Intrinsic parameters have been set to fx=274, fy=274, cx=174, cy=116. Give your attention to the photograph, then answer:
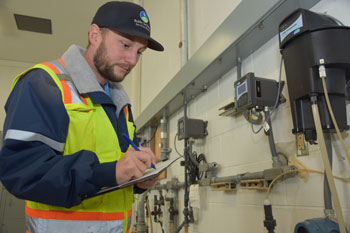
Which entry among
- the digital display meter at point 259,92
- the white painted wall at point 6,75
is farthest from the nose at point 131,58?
the white painted wall at point 6,75

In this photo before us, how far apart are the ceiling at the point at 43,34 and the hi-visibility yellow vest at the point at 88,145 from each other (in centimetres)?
322

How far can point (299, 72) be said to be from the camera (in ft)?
2.57

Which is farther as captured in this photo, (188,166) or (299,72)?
(188,166)

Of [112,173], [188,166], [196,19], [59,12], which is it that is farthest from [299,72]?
[59,12]

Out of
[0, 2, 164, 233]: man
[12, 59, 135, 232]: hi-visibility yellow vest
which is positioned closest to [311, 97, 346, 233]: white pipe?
[0, 2, 164, 233]: man

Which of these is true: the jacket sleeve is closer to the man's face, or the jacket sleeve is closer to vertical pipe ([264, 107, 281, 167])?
the man's face

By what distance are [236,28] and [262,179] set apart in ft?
2.07

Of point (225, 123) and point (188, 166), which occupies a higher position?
point (225, 123)

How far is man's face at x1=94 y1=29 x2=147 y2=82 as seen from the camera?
0.99m

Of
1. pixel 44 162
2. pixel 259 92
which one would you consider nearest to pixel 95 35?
pixel 44 162

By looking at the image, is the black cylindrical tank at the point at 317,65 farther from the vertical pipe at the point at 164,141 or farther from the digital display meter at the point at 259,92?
the vertical pipe at the point at 164,141

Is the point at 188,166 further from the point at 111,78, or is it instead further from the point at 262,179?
the point at 111,78

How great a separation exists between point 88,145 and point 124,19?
465 mm

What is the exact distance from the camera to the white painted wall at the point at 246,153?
920 millimetres
